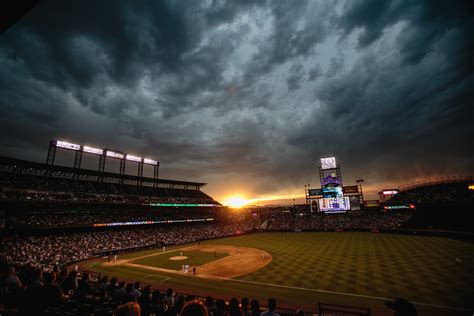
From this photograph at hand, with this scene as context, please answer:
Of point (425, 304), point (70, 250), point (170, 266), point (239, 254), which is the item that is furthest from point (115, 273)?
point (425, 304)

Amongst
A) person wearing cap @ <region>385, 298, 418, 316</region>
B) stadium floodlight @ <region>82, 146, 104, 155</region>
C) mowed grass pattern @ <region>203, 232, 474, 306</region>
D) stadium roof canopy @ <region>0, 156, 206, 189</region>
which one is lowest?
mowed grass pattern @ <region>203, 232, 474, 306</region>

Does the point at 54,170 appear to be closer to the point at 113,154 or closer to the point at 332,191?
the point at 113,154

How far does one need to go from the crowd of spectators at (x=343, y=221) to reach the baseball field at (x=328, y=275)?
89.1 feet

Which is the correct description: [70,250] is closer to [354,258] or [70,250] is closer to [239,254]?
[239,254]

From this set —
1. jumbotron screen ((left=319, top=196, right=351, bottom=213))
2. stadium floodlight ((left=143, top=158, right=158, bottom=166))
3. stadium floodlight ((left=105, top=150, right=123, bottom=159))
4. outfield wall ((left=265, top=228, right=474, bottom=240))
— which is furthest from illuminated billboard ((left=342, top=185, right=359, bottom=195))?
stadium floodlight ((left=105, top=150, right=123, bottom=159))

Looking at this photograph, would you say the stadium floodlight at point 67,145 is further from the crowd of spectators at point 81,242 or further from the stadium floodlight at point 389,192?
the stadium floodlight at point 389,192

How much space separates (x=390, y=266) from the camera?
85.0 feet

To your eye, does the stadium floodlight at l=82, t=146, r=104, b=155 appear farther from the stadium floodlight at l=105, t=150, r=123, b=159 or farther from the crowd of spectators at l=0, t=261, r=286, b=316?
the crowd of spectators at l=0, t=261, r=286, b=316

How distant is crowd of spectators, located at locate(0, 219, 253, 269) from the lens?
30000 millimetres

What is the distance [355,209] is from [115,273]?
207 ft

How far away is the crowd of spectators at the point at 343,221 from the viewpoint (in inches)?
2406

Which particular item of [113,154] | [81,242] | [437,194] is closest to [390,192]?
[437,194]

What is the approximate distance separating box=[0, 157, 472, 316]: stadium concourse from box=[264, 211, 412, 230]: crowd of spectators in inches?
10.6

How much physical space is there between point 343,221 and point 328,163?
66.4 ft
